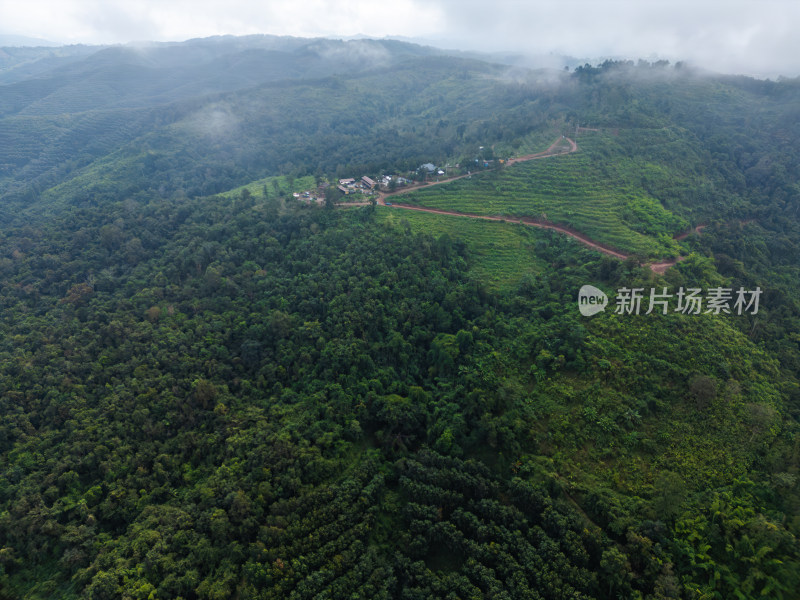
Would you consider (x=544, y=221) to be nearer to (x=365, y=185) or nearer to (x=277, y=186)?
(x=365, y=185)

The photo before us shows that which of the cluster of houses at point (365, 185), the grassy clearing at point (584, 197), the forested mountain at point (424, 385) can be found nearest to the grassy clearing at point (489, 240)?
the forested mountain at point (424, 385)

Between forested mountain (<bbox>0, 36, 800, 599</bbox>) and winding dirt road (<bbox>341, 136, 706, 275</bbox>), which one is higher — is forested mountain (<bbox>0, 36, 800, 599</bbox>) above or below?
below

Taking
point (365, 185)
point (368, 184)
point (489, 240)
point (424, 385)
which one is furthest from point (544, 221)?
point (424, 385)

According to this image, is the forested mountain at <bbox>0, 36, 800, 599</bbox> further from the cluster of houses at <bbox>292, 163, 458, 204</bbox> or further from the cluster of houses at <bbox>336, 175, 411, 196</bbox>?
the cluster of houses at <bbox>336, 175, 411, 196</bbox>

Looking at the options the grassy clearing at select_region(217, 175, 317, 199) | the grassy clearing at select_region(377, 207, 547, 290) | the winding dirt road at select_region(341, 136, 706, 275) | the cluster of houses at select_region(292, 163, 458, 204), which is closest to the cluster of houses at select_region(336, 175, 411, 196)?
the cluster of houses at select_region(292, 163, 458, 204)

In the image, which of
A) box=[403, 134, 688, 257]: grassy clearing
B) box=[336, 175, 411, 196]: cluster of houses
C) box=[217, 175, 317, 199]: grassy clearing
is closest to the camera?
box=[403, 134, 688, 257]: grassy clearing

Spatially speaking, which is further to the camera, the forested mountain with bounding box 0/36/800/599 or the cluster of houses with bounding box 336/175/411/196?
the cluster of houses with bounding box 336/175/411/196
